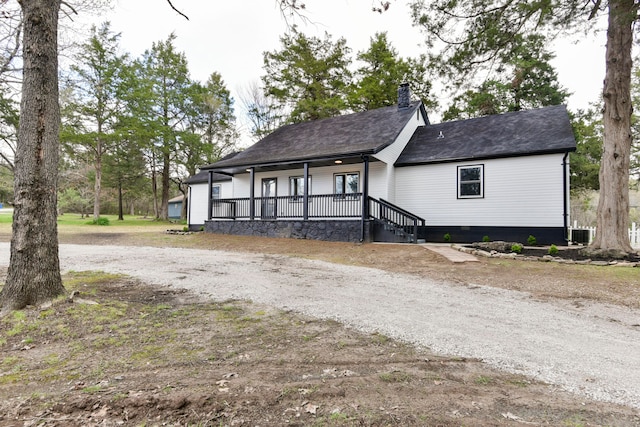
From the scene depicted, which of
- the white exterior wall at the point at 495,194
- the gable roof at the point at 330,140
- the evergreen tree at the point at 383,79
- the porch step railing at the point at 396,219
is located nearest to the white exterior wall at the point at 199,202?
the gable roof at the point at 330,140

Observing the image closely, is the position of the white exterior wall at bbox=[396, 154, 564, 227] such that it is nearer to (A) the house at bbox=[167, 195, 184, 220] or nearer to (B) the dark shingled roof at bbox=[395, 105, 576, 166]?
(B) the dark shingled roof at bbox=[395, 105, 576, 166]

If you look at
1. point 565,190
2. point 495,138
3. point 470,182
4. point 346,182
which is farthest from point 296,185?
point 565,190

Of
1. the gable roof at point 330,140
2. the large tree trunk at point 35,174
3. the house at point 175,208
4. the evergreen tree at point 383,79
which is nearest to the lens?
the large tree trunk at point 35,174

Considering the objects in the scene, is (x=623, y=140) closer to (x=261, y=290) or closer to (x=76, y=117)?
(x=261, y=290)

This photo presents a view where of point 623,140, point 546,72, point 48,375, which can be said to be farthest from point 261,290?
point 546,72

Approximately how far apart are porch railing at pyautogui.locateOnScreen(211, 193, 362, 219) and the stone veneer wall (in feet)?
1.34

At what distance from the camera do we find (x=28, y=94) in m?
3.69

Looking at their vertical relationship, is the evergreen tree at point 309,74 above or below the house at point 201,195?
above

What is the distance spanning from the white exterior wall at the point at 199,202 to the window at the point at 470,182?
13169 mm

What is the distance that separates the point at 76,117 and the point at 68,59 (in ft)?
Answer: 43.1

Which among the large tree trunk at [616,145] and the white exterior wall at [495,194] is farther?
the white exterior wall at [495,194]

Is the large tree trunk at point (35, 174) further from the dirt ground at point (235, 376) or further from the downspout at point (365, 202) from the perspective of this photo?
the downspout at point (365, 202)

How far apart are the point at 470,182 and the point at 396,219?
316cm

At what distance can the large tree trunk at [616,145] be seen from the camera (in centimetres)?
830
